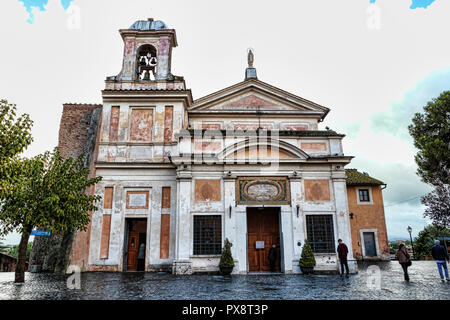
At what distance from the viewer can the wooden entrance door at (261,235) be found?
14.7m

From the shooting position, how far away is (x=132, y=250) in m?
16.2

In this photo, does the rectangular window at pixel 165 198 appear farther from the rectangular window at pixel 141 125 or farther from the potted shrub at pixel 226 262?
the potted shrub at pixel 226 262

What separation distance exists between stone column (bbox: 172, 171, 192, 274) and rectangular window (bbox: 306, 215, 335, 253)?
5229mm

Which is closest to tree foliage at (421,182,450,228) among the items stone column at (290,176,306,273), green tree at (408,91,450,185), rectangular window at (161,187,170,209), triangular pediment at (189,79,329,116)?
green tree at (408,91,450,185)

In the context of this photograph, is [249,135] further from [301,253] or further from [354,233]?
[354,233]

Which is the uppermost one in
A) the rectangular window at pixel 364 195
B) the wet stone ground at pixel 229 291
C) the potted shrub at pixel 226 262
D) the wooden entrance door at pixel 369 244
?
the rectangular window at pixel 364 195

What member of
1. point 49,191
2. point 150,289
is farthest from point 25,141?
point 150,289

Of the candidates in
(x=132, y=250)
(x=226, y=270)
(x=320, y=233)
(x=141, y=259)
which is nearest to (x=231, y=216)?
(x=226, y=270)

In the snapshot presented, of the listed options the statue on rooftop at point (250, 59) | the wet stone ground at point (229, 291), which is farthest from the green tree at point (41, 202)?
the statue on rooftop at point (250, 59)

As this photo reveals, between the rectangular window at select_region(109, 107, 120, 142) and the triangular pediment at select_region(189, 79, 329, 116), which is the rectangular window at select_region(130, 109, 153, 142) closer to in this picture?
the rectangular window at select_region(109, 107, 120, 142)

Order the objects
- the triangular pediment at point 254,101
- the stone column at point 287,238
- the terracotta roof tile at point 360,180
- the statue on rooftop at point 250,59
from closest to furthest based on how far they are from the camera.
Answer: the stone column at point 287,238 → the triangular pediment at point 254,101 → the statue on rooftop at point 250,59 → the terracotta roof tile at point 360,180

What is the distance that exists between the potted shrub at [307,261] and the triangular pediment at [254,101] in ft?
28.2

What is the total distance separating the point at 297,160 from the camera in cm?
1486
